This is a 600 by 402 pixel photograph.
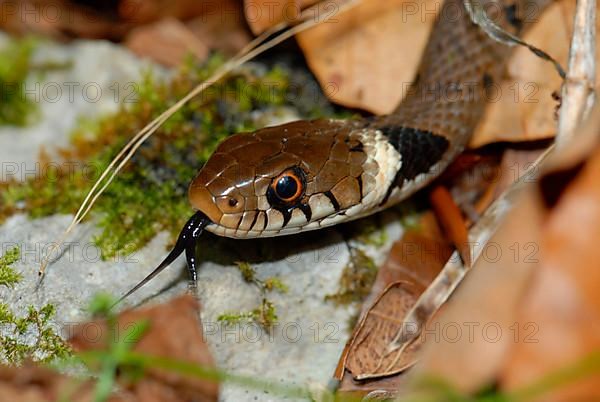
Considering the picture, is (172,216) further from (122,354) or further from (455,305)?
(455,305)

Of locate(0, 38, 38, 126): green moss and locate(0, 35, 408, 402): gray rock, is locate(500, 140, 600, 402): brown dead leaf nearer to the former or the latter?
locate(0, 35, 408, 402): gray rock

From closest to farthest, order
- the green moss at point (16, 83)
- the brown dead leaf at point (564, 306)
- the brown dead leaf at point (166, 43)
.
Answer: the brown dead leaf at point (564, 306), the green moss at point (16, 83), the brown dead leaf at point (166, 43)

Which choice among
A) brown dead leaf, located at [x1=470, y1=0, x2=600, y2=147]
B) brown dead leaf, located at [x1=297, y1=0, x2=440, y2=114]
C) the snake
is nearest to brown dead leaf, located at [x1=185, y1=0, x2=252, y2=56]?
brown dead leaf, located at [x1=297, y1=0, x2=440, y2=114]

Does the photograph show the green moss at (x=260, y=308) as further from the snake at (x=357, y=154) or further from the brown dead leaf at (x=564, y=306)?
the brown dead leaf at (x=564, y=306)

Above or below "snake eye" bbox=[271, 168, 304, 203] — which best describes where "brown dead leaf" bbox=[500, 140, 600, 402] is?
below

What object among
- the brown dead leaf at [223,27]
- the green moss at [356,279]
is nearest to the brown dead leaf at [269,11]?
the brown dead leaf at [223,27]

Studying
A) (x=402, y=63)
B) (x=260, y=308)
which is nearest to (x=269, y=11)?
(x=402, y=63)
